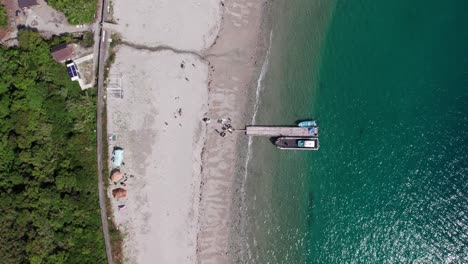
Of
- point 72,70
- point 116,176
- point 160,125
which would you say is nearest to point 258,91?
point 160,125

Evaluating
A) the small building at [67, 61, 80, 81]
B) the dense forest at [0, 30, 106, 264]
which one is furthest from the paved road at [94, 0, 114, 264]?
the small building at [67, 61, 80, 81]

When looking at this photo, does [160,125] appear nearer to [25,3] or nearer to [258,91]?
[258,91]

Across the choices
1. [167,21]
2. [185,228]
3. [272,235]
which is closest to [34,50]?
[167,21]

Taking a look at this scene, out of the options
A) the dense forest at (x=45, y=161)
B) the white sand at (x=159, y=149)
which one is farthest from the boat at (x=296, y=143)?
the dense forest at (x=45, y=161)

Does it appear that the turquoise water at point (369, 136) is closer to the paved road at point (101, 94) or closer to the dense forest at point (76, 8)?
the paved road at point (101, 94)

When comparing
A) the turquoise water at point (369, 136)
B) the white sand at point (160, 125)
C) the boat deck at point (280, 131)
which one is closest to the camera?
the white sand at point (160, 125)

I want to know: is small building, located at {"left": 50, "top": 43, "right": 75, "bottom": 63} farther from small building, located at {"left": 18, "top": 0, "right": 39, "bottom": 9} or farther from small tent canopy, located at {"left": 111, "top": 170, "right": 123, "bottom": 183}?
small tent canopy, located at {"left": 111, "top": 170, "right": 123, "bottom": 183}
